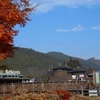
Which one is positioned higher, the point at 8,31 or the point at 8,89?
the point at 8,31

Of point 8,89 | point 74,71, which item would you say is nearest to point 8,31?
point 8,89

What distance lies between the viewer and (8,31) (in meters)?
20.0

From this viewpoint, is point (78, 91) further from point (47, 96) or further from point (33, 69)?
point (33, 69)

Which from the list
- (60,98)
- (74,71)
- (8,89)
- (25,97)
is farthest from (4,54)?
(74,71)

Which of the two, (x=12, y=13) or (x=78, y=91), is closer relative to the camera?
(x=12, y=13)

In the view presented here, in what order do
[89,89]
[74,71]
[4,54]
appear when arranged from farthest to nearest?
1. [74,71]
2. [89,89]
3. [4,54]

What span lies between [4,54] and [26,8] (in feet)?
10.2

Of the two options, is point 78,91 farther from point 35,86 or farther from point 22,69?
point 22,69

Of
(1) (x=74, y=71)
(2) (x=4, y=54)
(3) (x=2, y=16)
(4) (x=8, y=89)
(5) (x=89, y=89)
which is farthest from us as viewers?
(1) (x=74, y=71)

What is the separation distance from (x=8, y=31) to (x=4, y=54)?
5.06ft

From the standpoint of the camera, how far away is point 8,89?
5169 centimetres

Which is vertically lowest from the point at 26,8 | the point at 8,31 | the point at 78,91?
the point at 78,91

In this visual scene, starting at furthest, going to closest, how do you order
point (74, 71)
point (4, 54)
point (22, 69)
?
1. point (22, 69)
2. point (74, 71)
3. point (4, 54)

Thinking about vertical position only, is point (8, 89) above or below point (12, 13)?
below
